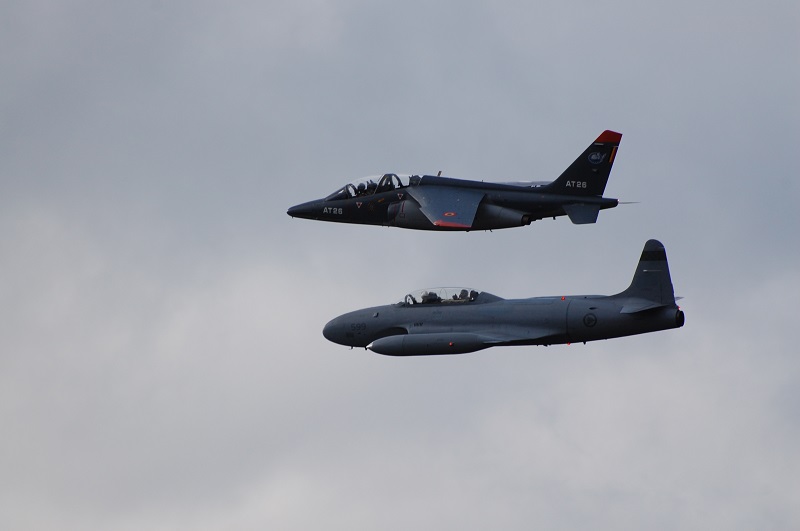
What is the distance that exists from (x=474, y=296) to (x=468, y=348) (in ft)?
12.9

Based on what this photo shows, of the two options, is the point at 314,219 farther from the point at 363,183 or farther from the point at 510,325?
the point at 510,325

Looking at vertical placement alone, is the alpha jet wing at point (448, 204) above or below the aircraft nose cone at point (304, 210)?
below

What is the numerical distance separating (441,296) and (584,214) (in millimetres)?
8550

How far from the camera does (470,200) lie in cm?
13775

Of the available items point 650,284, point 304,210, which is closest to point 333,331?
point 304,210

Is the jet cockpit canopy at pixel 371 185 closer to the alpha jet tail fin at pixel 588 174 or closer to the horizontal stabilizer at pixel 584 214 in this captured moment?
the alpha jet tail fin at pixel 588 174

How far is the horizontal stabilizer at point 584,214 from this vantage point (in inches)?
5305

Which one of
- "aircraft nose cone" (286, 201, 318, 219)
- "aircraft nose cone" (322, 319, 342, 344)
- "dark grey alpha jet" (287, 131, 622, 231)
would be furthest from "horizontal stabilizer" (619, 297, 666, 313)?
"aircraft nose cone" (286, 201, 318, 219)

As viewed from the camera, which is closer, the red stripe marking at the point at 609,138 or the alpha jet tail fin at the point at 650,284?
the alpha jet tail fin at the point at 650,284

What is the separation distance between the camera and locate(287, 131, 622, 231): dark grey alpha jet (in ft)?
444

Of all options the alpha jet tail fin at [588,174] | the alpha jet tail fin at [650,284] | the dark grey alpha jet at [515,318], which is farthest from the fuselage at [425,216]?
the alpha jet tail fin at [650,284]

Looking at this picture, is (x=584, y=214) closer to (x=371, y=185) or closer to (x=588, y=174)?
(x=588, y=174)

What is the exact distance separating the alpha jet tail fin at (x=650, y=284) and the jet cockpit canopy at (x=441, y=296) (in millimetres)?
8126

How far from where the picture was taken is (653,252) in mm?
128500
